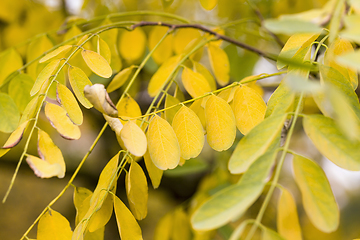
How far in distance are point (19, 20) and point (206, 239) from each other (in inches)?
43.2

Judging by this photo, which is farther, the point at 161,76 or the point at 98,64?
the point at 161,76

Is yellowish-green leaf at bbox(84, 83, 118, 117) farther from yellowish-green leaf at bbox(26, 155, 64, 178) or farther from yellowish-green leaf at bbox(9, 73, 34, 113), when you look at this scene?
yellowish-green leaf at bbox(9, 73, 34, 113)

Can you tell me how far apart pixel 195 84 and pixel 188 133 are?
0.50ft

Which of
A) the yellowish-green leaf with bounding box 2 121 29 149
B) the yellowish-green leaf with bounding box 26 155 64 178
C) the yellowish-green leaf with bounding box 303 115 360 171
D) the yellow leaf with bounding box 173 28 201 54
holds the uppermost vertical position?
the yellow leaf with bounding box 173 28 201 54

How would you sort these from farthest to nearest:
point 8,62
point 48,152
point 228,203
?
1. point 8,62
2. point 48,152
3. point 228,203

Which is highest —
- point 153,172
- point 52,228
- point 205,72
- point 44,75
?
point 205,72

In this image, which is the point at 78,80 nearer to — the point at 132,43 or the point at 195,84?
the point at 195,84

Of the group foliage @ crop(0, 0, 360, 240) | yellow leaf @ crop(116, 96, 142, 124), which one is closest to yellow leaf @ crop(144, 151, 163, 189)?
foliage @ crop(0, 0, 360, 240)

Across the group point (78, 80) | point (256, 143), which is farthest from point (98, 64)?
point (256, 143)

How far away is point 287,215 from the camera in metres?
0.26

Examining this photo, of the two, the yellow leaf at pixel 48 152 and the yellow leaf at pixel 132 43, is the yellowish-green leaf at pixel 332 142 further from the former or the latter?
the yellow leaf at pixel 132 43

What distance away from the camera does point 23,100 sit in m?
0.52

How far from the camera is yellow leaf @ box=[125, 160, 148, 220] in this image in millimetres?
371

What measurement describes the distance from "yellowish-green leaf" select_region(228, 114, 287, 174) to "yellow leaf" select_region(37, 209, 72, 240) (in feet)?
0.82
